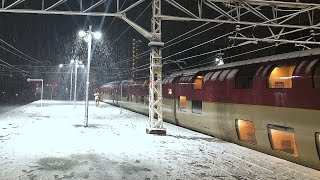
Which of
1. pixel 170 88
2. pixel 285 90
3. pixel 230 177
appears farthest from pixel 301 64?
pixel 170 88

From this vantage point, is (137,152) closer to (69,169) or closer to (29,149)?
(69,169)

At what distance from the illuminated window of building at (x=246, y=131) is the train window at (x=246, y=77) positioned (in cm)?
138

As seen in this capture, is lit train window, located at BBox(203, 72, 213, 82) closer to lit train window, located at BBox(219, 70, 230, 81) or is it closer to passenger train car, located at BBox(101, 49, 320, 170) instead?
passenger train car, located at BBox(101, 49, 320, 170)

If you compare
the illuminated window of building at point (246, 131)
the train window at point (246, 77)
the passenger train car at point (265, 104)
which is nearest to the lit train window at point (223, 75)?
the passenger train car at point (265, 104)

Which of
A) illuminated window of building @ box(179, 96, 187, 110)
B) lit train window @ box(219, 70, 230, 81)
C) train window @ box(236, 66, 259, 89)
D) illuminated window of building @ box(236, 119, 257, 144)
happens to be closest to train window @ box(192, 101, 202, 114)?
illuminated window of building @ box(179, 96, 187, 110)

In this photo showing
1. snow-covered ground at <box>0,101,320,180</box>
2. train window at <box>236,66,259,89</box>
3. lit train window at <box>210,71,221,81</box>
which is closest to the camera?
snow-covered ground at <box>0,101,320,180</box>

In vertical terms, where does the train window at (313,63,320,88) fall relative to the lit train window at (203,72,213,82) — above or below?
Answer: below

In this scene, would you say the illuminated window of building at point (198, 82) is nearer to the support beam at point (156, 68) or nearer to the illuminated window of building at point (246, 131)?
the support beam at point (156, 68)

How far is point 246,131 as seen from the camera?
37.4 ft

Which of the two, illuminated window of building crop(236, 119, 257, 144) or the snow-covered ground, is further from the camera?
illuminated window of building crop(236, 119, 257, 144)

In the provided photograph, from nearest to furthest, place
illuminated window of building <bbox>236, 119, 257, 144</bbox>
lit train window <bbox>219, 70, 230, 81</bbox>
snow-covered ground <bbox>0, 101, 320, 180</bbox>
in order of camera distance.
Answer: snow-covered ground <bbox>0, 101, 320, 180</bbox>
illuminated window of building <bbox>236, 119, 257, 144</bbox>
lit train window <bbox>219, 70, 230, 81</bbox>

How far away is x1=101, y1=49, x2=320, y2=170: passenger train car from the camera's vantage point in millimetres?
8012

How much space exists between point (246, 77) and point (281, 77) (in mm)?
1807

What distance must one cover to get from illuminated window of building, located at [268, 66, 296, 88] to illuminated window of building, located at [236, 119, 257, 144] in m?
1.84
